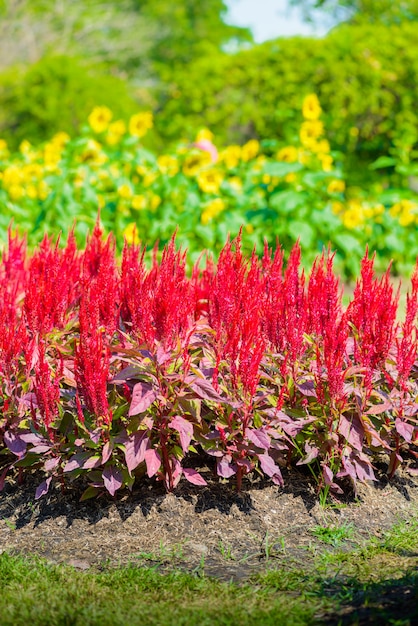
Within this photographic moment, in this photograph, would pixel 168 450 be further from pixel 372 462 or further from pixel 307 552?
pixel 372 462

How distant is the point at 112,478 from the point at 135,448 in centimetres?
15

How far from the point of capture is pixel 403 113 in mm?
11500

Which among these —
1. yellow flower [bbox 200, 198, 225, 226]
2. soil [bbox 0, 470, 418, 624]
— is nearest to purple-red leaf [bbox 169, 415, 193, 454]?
soil [bbox 0, 470, 418, 624]

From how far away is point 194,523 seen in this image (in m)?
3.34

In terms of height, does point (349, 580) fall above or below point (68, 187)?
below

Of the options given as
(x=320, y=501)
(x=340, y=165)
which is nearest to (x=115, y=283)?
(x=320, y=501)

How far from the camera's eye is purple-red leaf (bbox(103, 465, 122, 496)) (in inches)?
127

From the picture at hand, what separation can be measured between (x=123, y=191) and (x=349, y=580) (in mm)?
4652

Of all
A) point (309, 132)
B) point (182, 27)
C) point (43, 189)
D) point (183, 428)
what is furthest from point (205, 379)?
point (182, 27)

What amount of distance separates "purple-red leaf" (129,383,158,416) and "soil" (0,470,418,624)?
1.65ft

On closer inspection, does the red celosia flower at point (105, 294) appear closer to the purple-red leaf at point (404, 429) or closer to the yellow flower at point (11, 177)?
the purple-red leaf at point (404, 429)

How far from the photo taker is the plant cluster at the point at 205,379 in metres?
3.25

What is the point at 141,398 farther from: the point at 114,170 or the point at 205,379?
the point at 114,170

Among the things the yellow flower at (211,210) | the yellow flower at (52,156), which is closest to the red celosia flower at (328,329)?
the yellow flower at (211,210)
